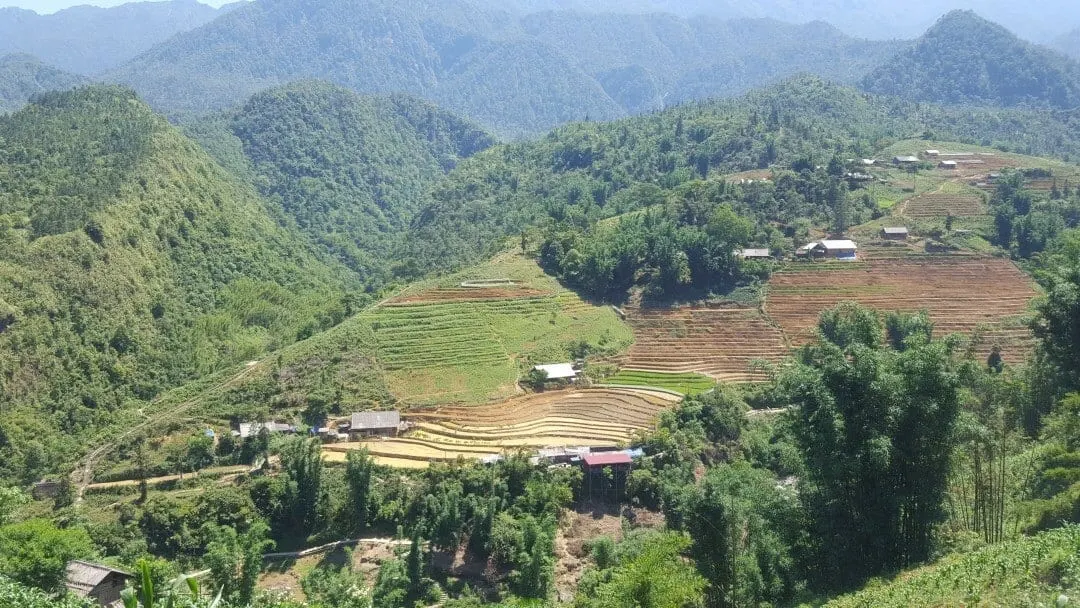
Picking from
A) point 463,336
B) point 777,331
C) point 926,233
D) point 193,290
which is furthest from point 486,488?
point 926,233

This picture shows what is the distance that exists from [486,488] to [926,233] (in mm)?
45953

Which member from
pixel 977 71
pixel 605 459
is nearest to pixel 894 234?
pixel 605 459

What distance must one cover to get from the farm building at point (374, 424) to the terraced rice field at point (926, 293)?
26.2m

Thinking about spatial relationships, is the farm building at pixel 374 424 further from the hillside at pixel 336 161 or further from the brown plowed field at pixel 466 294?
the hillside at pixel 336 161

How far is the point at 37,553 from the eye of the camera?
2062cm

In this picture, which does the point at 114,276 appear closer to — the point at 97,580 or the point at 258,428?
the point at 258,428

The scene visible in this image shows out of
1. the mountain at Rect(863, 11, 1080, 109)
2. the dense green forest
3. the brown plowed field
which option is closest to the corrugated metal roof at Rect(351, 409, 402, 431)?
the brown plowed field

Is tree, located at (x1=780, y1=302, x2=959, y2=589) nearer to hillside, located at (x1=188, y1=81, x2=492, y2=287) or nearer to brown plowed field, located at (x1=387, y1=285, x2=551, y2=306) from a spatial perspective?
brown plowed field, located at (x1=387, y1=285, x2=551, y2=306)

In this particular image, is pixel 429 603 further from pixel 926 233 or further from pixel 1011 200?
pixel 1011 200

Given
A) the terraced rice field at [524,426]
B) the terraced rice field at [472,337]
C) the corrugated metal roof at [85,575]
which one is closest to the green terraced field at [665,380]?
the terraced rice field at [524,426]

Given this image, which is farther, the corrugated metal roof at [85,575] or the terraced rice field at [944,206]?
the terraced rice field at [944,206]

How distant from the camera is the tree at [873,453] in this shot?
1862 cm

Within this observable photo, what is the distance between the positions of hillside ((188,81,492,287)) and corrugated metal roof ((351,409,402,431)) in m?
46.7

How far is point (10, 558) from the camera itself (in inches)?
788
